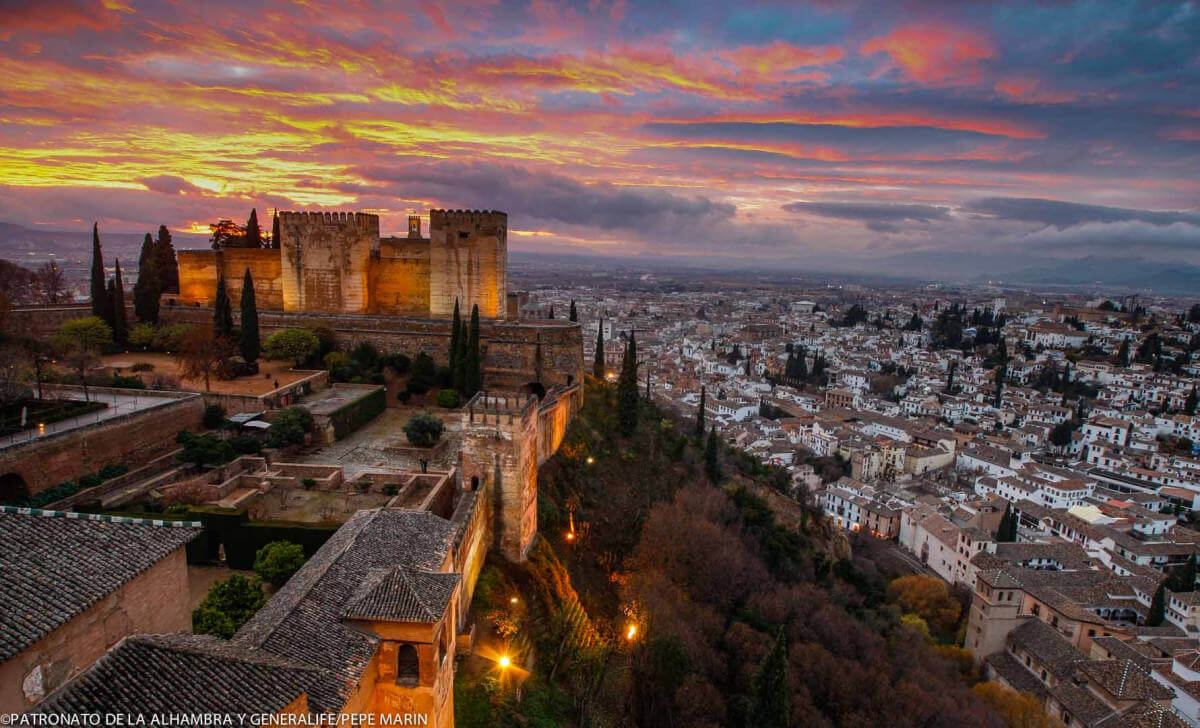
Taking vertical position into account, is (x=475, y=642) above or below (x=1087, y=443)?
above

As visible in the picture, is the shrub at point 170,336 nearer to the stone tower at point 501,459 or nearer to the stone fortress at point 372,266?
the stone fortress at point 372,266

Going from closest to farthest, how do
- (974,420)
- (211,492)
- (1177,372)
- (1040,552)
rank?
(211,492) → (1040,552) → (974,420) → (1177,372)

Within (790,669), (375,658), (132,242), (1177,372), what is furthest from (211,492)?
(1177,372)

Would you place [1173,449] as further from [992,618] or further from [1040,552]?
[992,618]

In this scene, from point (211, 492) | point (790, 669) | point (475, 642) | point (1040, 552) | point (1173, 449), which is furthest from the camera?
point (1173, 449)

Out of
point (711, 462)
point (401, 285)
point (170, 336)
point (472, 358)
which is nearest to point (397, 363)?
point (472, 358)

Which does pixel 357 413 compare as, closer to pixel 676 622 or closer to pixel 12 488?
pixel 12 488

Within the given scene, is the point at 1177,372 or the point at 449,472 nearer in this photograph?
the point at 449,472

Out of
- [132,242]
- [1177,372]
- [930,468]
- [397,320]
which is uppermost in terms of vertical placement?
[132,242]
